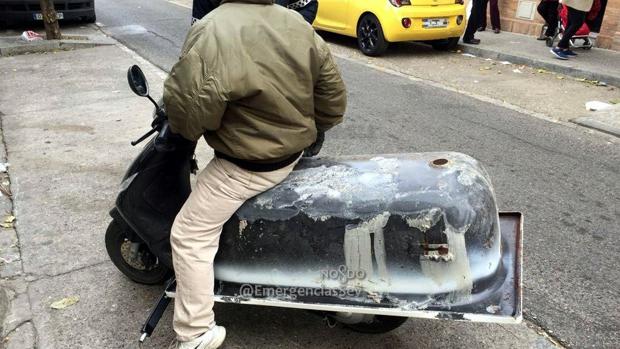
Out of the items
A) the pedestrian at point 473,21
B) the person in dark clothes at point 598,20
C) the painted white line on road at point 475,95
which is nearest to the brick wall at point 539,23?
the person in dark clothes at point 598,20

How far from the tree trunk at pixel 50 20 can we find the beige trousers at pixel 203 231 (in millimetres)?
8851

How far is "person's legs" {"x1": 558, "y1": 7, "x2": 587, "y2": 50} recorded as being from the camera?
8508mm

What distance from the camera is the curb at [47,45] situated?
9.50 meters

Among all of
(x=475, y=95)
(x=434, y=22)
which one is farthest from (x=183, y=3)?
(x=475, y=95)

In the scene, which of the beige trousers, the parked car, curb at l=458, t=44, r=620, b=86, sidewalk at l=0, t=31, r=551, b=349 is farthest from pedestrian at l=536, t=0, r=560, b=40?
the beige trousers

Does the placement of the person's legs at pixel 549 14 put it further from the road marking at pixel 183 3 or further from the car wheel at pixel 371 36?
the road marking at pixel 183 3

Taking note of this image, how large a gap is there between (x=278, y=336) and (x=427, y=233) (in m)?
1.06

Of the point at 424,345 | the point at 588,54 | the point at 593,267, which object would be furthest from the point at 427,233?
the point at 588,54

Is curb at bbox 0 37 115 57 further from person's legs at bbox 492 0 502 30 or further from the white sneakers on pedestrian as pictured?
the white sneakers on pedestrian

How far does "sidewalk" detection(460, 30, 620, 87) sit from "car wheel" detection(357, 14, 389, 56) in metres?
1.76

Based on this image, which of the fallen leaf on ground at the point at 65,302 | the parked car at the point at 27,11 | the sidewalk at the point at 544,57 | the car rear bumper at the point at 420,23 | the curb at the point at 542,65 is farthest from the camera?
the parked car at the point at 27,11

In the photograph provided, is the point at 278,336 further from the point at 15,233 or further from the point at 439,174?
the point at 15,233

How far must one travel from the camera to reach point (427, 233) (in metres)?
2.16

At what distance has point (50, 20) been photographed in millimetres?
9922
